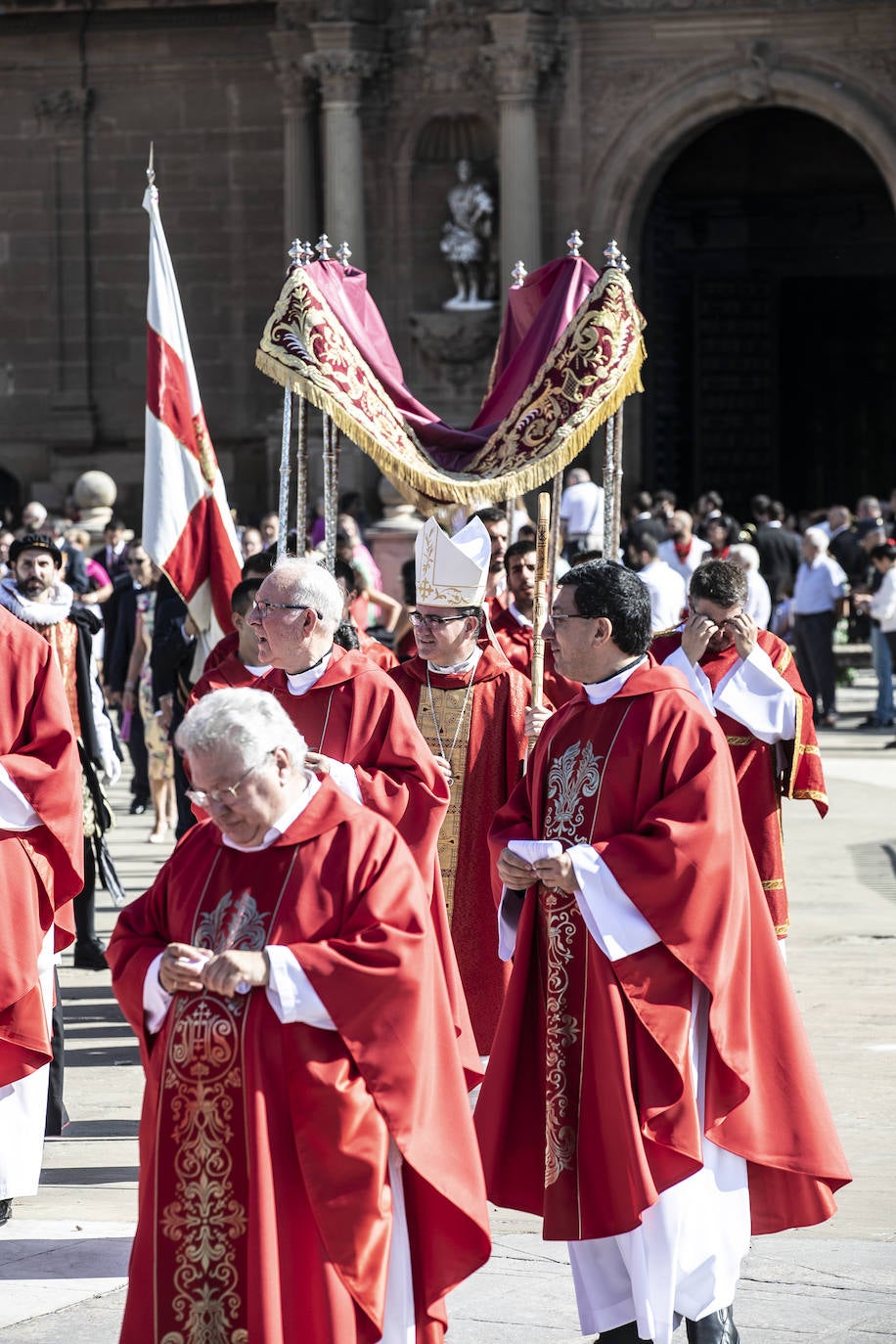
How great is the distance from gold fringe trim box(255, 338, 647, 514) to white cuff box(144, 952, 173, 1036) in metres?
4.21

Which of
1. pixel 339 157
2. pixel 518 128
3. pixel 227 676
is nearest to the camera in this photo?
pixel 227 676

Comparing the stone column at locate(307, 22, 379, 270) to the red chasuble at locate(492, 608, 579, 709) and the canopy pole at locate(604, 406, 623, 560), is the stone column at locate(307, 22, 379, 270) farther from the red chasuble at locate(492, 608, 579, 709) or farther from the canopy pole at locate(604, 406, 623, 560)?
the red chasuble at locate(492, 608, 579, 709)

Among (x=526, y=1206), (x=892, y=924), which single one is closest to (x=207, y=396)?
(x=892, y=924)

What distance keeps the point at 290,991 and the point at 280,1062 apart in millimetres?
154

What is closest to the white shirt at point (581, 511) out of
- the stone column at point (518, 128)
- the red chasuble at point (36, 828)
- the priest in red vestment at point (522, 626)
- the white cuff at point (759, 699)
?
the stone column at point (518, 128)

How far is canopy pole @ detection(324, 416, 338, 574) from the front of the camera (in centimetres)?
837

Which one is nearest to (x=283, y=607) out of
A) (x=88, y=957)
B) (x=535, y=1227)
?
(x=535, y=1227)

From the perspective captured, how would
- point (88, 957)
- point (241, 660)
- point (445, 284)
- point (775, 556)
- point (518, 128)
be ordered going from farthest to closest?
1. point (445, 284)
2. point (518, 128)
3. point (775, 556)
4. point (88, 957)
5. point (241, 660)

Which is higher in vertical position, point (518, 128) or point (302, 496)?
point (518, 128)

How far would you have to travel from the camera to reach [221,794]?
4.00 meters

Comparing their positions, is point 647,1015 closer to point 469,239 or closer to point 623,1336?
point 623,1336

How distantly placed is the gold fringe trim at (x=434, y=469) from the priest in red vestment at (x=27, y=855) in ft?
7.81

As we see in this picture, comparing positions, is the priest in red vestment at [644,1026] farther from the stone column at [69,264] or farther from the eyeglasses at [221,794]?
the stone column at [69,264]

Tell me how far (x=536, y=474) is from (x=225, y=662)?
1.53 metres
